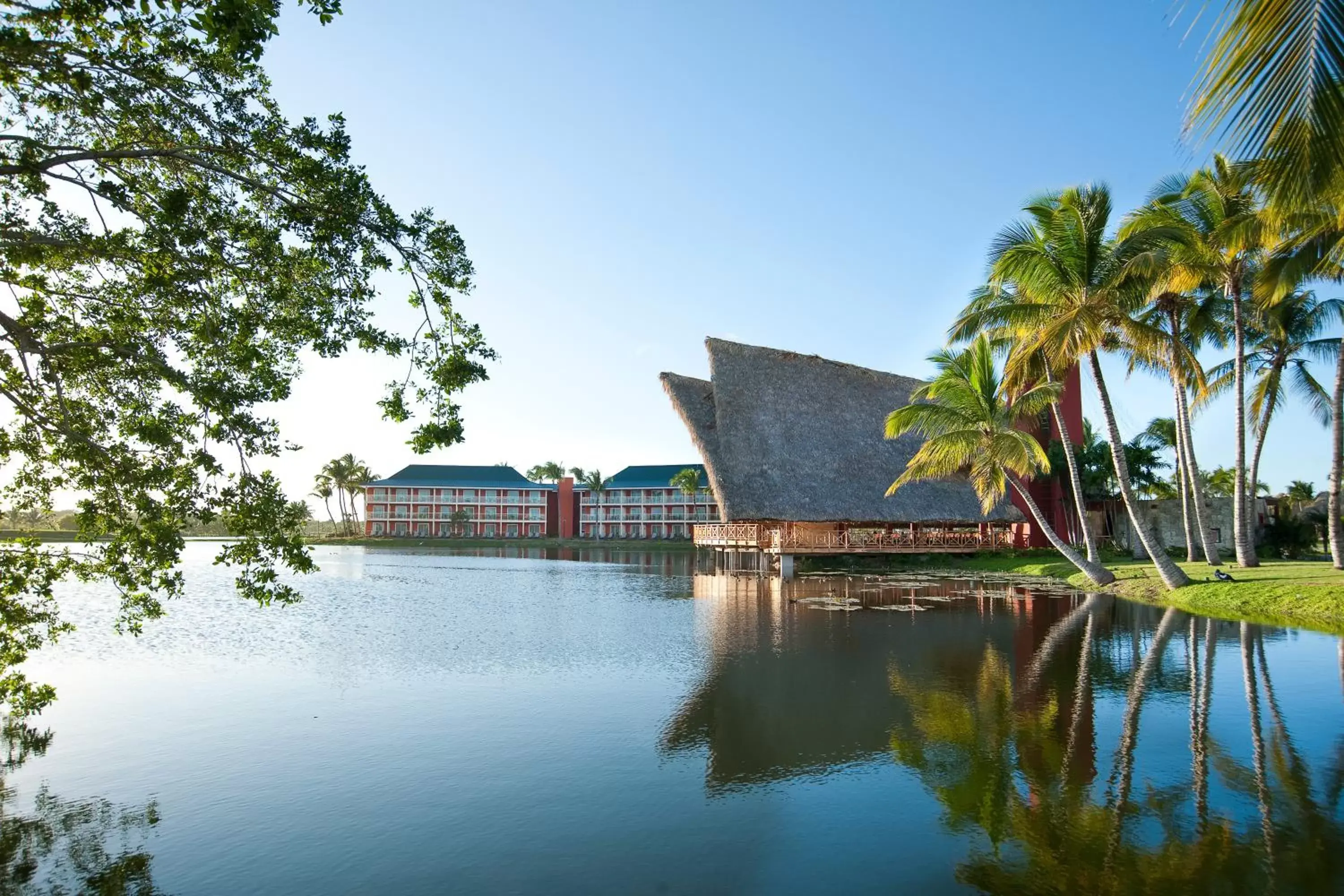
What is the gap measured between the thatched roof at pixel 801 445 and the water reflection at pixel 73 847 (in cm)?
2140

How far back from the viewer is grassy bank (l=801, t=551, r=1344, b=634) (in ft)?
44.3

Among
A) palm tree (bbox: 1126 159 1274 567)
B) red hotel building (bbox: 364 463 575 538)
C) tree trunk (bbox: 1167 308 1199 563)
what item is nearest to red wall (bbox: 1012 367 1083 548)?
tree trunk (bbox: 1167 308 1199 563)

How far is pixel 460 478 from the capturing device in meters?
77.1

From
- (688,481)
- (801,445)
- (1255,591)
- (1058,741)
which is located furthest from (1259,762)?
(688,481)

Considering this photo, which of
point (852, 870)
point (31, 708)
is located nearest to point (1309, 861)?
point (852, 870)

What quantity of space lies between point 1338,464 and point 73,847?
21961mm

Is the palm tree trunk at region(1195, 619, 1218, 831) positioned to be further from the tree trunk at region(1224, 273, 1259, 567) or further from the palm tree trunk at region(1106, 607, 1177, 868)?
the tree trunk at region(1224, 273, 1259, 567)

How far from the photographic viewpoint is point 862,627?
48.6 ft

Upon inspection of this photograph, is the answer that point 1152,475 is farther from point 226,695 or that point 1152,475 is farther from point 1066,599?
point 226,695

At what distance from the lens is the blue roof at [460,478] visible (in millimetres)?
76000

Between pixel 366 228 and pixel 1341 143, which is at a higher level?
pixel 366 228

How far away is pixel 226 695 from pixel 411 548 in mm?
60128

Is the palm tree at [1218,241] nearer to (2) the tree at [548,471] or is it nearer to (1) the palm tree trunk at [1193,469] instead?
(1) the palm tree trunk at [1193,469]

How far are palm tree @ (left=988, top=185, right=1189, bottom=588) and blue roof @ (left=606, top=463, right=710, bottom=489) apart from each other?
→ 55.5m
